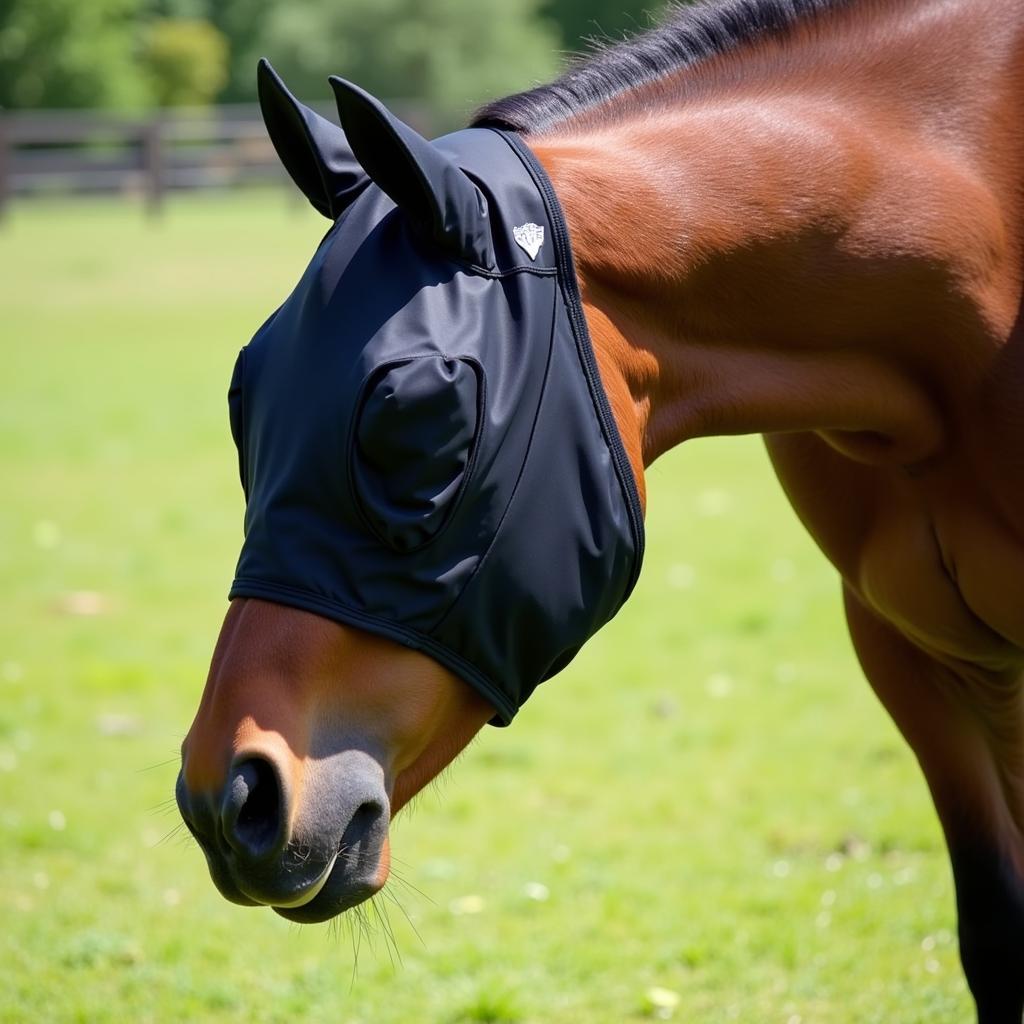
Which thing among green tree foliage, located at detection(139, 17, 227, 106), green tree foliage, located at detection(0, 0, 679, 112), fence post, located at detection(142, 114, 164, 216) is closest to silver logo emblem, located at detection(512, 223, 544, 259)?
fence post, located at detection(142, 114, 164, 216)

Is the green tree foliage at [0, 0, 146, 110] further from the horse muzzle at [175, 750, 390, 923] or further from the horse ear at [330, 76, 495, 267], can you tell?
the horse muzzle at [175, 750, 390, 923]

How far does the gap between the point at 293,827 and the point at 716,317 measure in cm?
103

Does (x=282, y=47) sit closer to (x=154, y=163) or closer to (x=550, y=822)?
(x=154, y=163)

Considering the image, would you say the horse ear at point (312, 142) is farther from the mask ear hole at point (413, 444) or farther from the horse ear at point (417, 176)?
the mask ear hole at point (413, 444)

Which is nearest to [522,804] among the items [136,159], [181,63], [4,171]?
[4,171]

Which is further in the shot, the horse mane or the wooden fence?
the wooden fence

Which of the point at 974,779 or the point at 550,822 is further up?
the point at 974,779

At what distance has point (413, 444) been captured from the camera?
1.89 m

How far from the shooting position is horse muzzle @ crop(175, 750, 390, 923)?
1835 mm

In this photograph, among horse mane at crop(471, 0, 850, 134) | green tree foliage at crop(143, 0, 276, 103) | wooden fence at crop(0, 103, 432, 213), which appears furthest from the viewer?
green tree foliage at crop(143, 0, 276, 103)

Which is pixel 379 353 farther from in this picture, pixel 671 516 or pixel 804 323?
pixel 671 516

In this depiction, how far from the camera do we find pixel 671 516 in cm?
915

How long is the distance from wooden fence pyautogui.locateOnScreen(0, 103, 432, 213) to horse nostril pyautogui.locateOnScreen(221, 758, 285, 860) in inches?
1068

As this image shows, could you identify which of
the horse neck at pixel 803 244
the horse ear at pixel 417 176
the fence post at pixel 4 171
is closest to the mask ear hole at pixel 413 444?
the horse ear at pixel 417 176
